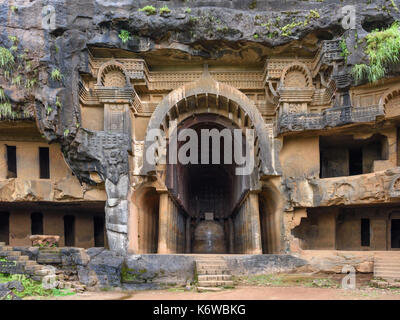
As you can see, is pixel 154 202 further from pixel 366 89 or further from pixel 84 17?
pixel 366 89

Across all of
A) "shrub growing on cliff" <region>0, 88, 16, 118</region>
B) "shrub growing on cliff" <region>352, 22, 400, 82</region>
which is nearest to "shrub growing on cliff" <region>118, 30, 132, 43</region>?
"shrub growing on cliff" <region>0, 88, 16, 118</region>

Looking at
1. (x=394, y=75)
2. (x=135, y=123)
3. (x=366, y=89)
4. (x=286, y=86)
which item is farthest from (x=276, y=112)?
(x=135, y=123)

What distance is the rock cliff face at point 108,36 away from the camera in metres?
13.8

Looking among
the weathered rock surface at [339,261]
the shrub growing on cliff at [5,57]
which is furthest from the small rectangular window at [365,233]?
the shrub growing on cliff at [5,57]

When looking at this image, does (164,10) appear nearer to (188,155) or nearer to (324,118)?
(188,155)

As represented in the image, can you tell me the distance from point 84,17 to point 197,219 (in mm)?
16081

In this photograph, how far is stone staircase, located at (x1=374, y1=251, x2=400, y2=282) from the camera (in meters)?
10.6

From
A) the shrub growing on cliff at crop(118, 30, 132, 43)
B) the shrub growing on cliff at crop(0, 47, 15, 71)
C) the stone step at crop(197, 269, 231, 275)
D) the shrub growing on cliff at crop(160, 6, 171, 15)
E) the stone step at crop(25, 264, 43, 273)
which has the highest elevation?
the shrub growing on cliff at crop(160, 6, 171, 15)

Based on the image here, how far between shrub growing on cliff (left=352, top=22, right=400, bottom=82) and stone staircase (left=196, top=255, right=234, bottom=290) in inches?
378

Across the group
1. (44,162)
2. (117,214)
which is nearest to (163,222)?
(117,214)

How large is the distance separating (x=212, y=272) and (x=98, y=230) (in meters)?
10.8

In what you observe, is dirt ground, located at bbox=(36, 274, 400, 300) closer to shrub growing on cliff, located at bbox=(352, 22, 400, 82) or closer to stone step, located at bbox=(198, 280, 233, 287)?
stone step, located at bbox=(198, 280, 233, 287)

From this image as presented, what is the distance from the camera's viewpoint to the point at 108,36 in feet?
47.7

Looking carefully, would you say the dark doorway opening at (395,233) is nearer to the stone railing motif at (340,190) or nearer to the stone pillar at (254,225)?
the stone railing motif at (340,190)
